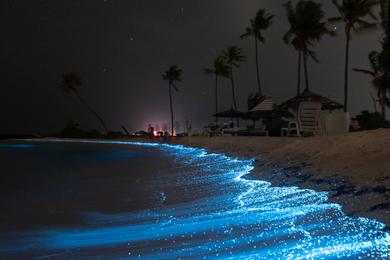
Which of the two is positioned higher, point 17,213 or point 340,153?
Result: point 340,153

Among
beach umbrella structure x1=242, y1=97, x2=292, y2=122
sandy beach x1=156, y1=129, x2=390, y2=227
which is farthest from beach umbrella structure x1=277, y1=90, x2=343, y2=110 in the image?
sandy beach x1=156, y1=129, x2=390, y2=227

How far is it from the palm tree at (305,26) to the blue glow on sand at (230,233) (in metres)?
28.0

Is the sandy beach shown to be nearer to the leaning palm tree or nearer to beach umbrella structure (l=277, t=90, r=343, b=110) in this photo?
beach umbrella structure (l=277, t=90, r=343, b=110)

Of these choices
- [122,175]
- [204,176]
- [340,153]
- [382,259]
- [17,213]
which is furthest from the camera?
[122,175]

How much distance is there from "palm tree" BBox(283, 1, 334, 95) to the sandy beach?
76.2 feet

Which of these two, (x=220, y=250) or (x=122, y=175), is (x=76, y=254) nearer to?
(x=220, y=250)

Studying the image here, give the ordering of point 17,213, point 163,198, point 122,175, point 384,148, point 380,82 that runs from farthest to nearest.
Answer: point 380,82, point 122,175, point 384,148, point 163,198, point 17,213

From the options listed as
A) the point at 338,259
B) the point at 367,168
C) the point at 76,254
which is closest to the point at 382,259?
the point at 338,259

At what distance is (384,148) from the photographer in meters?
7.22

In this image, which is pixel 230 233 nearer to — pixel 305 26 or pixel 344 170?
pixel 344 170

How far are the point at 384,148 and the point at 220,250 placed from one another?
180 inches

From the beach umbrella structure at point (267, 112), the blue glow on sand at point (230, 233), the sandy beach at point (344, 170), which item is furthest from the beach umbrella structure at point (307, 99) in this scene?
the blue glow on sand at point (230, 233)

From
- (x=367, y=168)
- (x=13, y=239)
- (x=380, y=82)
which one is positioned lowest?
(x=13, y=239)

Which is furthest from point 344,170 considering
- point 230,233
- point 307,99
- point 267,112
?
point 267,112
